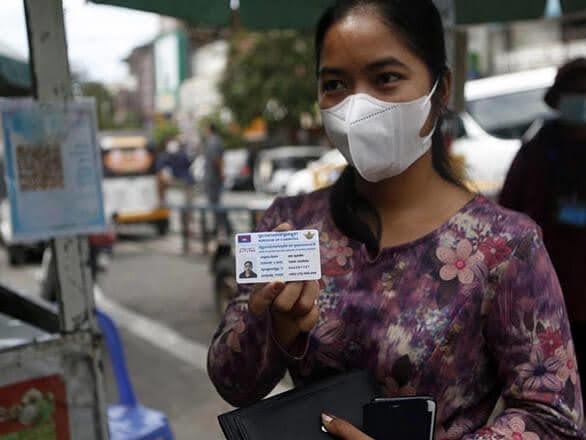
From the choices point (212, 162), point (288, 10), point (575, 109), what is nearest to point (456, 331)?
point (288, 10)

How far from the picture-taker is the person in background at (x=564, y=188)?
9.29 feet

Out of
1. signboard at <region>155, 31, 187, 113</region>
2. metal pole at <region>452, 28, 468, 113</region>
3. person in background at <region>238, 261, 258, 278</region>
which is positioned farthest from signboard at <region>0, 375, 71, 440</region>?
signboard at <region>155, 31, 187, 113</region>

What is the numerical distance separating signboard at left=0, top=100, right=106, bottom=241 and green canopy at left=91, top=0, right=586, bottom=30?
0.54 meters

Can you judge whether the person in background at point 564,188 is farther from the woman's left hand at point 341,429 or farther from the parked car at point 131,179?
the parked car at point 131,179

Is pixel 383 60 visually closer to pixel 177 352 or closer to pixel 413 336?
pixel 413 336

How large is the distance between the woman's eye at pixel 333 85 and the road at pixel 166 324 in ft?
10.3

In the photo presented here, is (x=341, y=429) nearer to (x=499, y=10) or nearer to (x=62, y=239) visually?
(x=62, y=239)

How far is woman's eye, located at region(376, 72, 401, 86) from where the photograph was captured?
134 centimetres

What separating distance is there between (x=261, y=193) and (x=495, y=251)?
1891 centimetres

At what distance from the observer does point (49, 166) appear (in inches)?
79.0

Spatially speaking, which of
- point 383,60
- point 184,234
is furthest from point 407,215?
point 184,234

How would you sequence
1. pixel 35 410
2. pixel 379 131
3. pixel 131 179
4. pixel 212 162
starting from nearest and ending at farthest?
pixel 379 131 → pixel 35 410 → pixel 212 162 → pixel 131 179

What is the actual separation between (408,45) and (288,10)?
1.52m

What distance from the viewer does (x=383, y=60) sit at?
4.29ft
